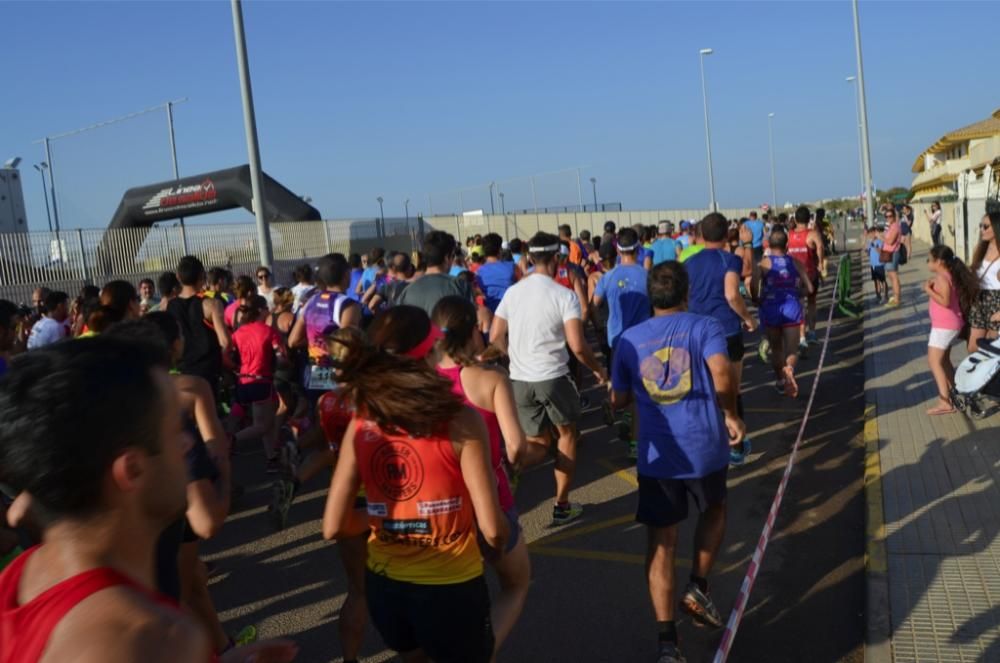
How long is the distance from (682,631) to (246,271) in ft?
52.6

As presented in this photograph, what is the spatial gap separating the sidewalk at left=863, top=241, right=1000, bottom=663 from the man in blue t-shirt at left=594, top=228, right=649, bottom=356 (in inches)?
89.7

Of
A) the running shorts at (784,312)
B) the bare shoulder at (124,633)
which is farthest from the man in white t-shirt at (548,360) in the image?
the bare shoulder at (124,633)

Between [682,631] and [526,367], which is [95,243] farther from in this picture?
[682,631]

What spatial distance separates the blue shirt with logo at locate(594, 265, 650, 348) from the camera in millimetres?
7602

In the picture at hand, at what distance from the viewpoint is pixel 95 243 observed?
58.5 ft

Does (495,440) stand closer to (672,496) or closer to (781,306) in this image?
(672,496)

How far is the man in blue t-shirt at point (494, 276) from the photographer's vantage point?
356 inches

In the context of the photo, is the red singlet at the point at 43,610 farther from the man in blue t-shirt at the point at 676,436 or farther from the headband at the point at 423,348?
the man in blue t-shirt at the point at 676,436

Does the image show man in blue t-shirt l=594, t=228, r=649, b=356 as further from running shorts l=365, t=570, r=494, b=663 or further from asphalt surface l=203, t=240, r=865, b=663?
running shorts l=365, t=570, r=494, b=663

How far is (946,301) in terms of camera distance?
7742 mm

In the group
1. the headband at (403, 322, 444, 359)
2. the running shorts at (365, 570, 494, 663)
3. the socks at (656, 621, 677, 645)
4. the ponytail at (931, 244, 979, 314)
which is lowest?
the socks at (656, 621, 677, 645)

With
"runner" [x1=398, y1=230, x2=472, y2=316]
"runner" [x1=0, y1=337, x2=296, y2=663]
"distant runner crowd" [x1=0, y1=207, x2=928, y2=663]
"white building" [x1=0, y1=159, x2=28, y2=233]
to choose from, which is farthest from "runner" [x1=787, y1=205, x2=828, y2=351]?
"white building" [x1=0, y1=159, x2=28, y2=233]

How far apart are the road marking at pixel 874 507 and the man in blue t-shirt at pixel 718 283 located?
100 centimetres

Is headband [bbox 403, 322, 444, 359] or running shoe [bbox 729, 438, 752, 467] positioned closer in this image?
headband [bbox 403, 322, 444, 359]
